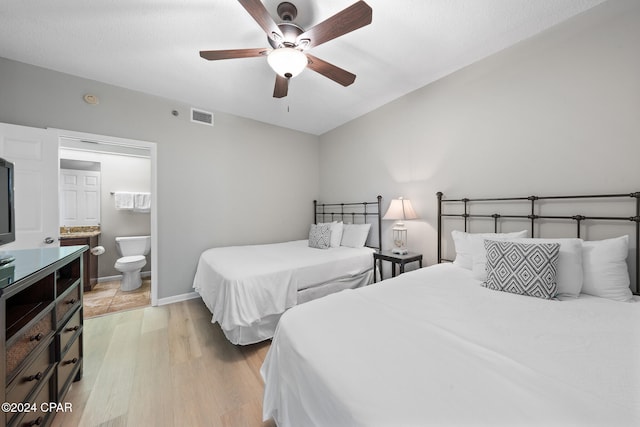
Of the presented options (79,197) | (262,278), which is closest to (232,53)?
(262,278)

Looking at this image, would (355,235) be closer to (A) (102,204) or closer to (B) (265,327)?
(B) (265,327)

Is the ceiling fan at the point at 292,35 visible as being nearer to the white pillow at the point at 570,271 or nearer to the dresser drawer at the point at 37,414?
the white pillow at the point at 570,271

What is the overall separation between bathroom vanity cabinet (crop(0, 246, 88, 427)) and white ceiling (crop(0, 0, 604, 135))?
69.2 inches

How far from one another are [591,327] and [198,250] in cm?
366

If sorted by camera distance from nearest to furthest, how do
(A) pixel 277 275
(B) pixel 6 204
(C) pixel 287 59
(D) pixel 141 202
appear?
(B) pixel 6 204 → (C) pixel 287 59 → (A) pixel 277 275 → (D) pixel 141 202

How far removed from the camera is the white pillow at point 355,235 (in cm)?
321

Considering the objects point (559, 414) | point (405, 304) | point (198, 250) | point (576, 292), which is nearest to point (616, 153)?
point (576, 292)

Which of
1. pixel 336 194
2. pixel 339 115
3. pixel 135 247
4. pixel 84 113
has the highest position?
pixel 339 115

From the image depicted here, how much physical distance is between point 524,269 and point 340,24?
74.6 inches

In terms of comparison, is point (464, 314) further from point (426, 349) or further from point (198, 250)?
point (198, 250)

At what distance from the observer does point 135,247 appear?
3875 mm

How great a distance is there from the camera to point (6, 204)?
1338 mm

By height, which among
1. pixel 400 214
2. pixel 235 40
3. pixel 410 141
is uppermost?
pixel 235 40

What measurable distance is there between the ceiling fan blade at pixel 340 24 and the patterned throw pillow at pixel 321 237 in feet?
7.05
